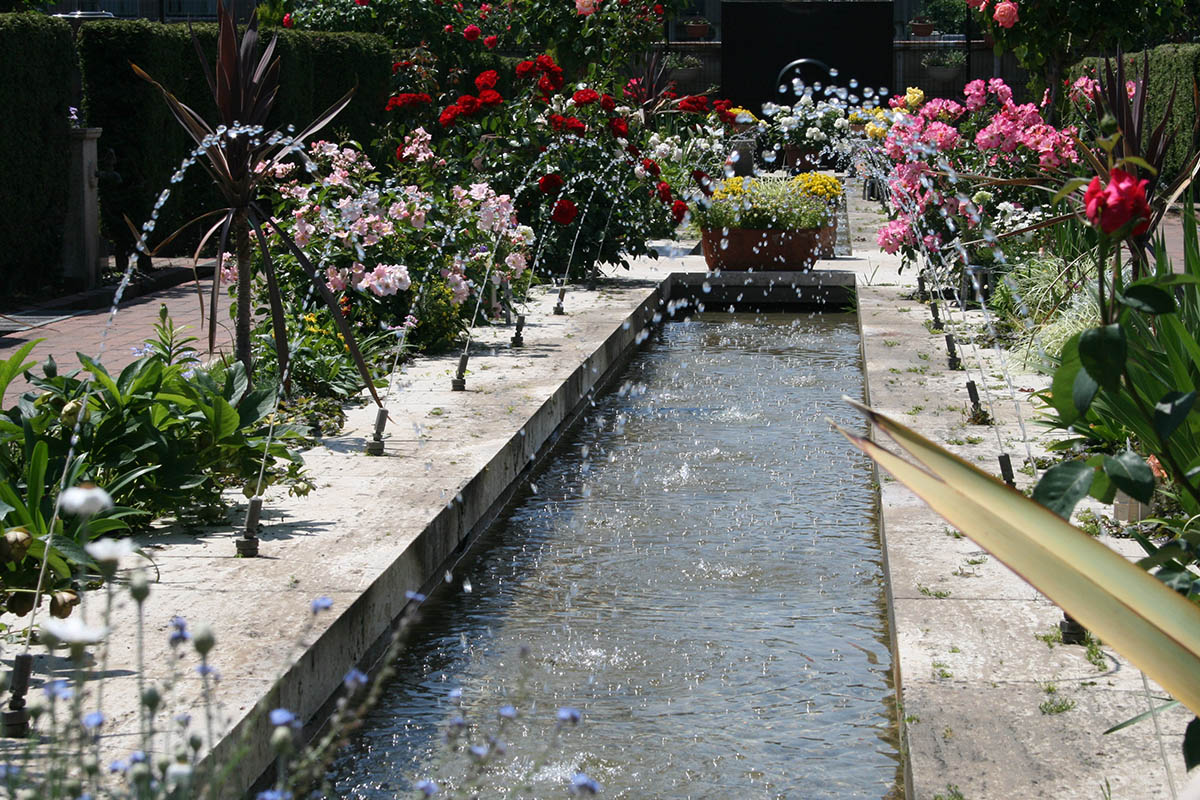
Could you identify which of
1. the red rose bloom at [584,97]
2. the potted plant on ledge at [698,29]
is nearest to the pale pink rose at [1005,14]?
the red rose bloom at [584,97]

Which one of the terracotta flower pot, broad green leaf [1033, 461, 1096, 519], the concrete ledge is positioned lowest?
the concrete ledge

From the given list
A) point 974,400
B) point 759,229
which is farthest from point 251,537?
point 759,229

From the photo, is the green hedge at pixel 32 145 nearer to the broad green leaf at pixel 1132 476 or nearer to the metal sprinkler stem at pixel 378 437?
the metal sprinkler stem at pixel 378 437

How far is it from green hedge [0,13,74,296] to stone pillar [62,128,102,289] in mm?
97

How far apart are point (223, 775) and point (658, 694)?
224 centimetres

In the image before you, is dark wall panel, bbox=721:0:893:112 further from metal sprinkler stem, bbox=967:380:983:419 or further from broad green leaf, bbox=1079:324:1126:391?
broad green leaf, bbox=1079:324:1126:391

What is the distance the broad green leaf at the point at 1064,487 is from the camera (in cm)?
205

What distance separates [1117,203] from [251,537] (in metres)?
2.82

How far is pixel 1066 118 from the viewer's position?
12758 millimetres

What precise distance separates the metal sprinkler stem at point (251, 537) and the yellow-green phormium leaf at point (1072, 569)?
2789mm

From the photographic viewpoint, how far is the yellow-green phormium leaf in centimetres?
171

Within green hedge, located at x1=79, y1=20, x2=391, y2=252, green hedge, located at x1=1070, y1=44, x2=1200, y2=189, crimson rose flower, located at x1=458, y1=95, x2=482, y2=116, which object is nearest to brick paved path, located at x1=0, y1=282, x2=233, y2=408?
green hedge, located at x1=79, y1=20, x2=391, y2=252

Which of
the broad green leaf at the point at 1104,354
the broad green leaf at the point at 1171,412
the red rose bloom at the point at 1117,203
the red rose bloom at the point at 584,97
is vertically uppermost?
the red rose bloom at the point at 584,97

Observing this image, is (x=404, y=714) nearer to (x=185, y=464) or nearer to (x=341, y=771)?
(x=341, y=771)
